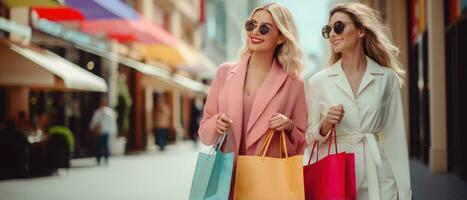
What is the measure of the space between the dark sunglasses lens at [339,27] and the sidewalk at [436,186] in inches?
233

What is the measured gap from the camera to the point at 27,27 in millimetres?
16969

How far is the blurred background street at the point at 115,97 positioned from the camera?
12258mm

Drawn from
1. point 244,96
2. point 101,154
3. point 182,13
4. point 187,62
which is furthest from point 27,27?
point 182,13

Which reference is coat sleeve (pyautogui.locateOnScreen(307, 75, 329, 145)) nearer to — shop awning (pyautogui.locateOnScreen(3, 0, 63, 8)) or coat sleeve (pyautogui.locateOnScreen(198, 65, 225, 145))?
coat sleeve (pyautogui.locateOnScreen(198, 65, 225, 145))

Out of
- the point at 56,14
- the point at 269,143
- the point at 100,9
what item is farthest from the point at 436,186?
the point at 56,14

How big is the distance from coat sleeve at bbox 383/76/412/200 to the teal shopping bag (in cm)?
92

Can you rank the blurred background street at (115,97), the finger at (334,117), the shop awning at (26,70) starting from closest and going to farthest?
the finger at (334,117) → the blurred background street at (115,97) → the shop awning at (26,70)

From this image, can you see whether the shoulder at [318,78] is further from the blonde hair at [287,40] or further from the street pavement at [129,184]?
the street pavement at [129,184]

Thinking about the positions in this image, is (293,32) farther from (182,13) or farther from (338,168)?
(182,13)

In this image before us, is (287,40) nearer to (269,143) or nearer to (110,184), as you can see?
(269,143)

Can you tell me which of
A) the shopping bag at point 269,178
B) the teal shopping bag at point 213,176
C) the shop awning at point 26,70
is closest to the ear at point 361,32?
the shopping bag at point 269,178

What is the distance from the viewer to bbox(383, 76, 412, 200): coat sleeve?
145 inches

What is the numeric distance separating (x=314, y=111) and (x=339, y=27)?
472mm

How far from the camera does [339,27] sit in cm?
383
